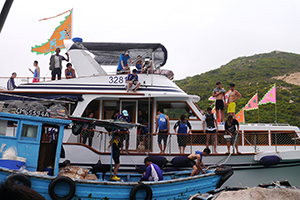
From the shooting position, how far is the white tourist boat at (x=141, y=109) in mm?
9438

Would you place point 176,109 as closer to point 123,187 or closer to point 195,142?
point 195,142

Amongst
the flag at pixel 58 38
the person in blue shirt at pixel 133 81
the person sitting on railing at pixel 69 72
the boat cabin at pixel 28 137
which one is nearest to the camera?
the boat cabin at pixel 28 137

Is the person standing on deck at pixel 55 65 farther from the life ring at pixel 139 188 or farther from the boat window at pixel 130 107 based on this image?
the life ring at pixel 139 188

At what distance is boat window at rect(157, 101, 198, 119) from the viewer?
10.6 metres

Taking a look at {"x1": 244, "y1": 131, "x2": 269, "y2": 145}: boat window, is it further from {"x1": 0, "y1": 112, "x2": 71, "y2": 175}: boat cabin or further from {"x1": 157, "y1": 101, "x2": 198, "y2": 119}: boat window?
{"x1": 0, "y1": 112, "x2": 71, "y2": 175}: boat cabin

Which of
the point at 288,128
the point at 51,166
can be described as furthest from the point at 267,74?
the point at 51,166

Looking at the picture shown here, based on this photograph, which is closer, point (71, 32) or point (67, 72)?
point (67, 72)

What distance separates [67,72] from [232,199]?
8.62 meters

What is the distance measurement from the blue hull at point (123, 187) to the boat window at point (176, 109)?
9.42 ft

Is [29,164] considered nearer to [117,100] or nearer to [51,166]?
[51,166]

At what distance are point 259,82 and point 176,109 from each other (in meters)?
58.8

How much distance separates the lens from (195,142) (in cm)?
991

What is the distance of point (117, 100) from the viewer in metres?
10.7

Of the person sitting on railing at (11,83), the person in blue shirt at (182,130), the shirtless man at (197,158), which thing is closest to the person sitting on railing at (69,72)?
the person sitting on railing at (11,83)
